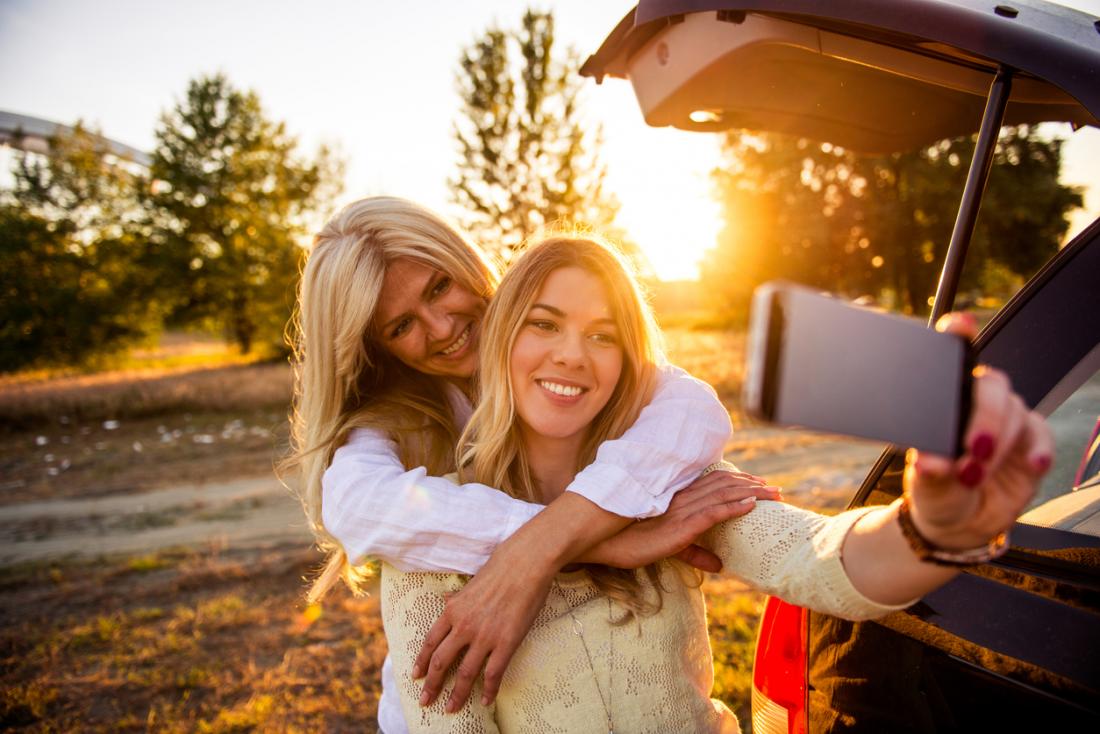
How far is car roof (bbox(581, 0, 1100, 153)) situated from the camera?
1178 millimetres

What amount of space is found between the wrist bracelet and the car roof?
0.76 meters

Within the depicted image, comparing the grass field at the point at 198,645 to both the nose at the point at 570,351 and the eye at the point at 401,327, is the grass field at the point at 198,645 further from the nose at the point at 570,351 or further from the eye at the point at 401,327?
the nose at the point at 570,351

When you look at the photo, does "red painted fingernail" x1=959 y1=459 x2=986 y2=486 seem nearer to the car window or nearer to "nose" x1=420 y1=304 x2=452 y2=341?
the car window

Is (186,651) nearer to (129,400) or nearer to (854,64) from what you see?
(854,64)

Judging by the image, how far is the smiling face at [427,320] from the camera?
2.49 metres

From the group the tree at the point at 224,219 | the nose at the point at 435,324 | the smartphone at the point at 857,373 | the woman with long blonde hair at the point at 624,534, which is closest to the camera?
the smartphone at the point at 857,373

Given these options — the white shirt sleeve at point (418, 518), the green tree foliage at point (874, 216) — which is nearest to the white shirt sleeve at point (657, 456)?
the white shirt sleeve at point (418, 518)

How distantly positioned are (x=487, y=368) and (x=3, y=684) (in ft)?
13.2

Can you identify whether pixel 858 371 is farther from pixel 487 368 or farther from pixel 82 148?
pixel 82 148

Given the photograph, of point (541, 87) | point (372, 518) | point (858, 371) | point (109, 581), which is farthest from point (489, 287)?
point (541, 87)

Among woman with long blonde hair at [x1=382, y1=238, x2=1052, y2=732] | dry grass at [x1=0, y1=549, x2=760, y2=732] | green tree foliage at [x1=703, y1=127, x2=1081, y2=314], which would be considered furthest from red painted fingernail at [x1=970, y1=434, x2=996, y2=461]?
green tree foliage at [x1=703, y1=127, x2=1081, y2=314]

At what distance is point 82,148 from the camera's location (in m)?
25.7

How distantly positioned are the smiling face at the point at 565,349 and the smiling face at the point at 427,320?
66 cm

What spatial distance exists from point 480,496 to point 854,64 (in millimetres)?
1565
